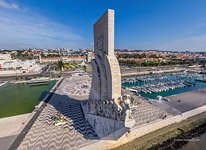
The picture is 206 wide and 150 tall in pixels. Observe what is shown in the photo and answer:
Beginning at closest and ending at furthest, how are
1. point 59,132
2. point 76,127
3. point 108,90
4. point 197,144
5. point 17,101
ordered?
point 108,90, point 197,144, point 59,132, point 76,127, point 17,101

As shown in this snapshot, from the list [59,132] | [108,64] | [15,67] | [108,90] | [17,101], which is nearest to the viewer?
[108,64]

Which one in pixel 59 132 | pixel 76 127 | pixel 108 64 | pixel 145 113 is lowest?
pixel 59 132

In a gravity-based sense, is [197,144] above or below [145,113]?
below

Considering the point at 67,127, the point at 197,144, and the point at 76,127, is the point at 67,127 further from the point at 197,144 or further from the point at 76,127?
the point at 197,144

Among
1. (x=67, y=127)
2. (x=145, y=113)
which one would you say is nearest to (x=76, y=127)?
(x=67, y=127)

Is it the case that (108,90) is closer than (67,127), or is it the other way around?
(108,90)

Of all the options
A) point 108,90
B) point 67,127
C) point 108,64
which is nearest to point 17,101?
point 67,127

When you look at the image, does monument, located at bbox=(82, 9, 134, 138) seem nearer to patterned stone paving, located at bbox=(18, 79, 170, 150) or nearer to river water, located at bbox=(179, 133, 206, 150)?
patterned stone paving, located at bbox=(18, 79, 170, 150)

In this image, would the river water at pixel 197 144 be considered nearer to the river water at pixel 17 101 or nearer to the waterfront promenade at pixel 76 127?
the waterfront promenade at pixel 76 127

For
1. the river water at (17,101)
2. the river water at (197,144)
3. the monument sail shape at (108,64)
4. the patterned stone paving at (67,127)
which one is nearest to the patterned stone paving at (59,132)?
the patterned stone paving at (67,127)
